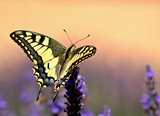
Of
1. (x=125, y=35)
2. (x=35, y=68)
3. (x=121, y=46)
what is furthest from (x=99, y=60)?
(x=35, y=68)

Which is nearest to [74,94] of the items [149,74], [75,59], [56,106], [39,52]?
[75,59]

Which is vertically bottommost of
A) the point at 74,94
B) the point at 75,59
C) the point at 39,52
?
the point at 74,94

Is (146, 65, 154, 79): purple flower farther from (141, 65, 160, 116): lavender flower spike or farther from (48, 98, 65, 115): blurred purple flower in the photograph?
(48, 98, 65, 115): blurred purple flower

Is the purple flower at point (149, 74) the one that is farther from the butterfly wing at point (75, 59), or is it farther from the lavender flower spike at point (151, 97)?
the butterfly wing at point (75, 59)

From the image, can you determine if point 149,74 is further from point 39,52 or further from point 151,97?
point 39,52

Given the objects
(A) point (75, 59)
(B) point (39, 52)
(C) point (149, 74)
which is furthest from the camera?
(C) point (149, 74)

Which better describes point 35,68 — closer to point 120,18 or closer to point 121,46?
point 121,46

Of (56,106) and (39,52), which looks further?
(56,106)
